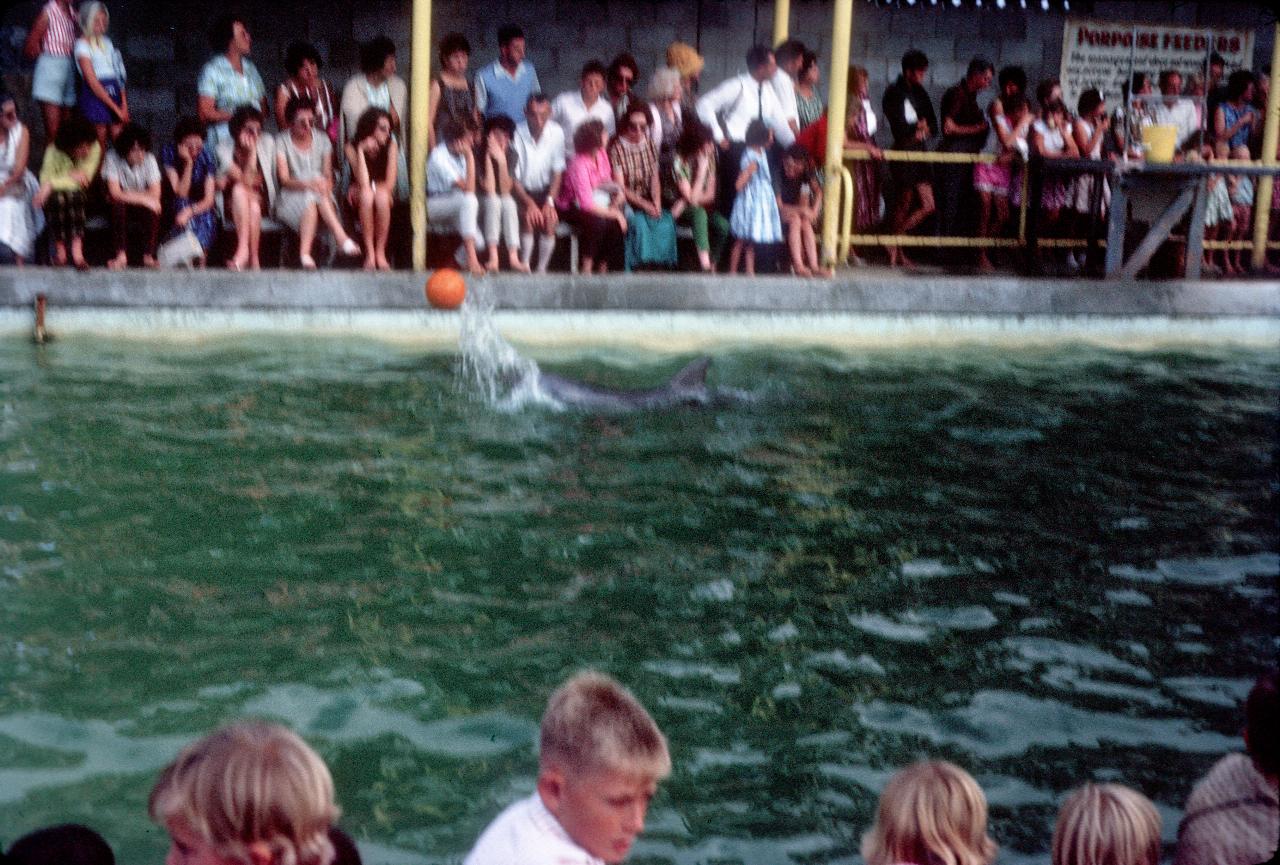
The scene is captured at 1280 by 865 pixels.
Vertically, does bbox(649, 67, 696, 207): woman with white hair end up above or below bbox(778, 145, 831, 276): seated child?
above

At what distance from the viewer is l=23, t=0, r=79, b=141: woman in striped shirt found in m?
12.9

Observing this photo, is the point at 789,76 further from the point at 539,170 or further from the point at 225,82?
the point at 225,82

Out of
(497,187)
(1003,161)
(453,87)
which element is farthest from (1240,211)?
(453,87)

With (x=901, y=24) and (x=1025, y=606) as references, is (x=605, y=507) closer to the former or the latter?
(x=1025, y=606)

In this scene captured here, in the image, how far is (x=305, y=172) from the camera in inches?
509

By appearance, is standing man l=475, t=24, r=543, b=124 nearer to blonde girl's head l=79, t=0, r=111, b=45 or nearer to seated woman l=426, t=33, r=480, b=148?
seated woman l=426, t=33, r=480, b=148

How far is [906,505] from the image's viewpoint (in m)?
8.69

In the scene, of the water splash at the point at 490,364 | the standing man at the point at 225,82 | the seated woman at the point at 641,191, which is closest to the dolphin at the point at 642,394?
the water splash at the point at 490,364

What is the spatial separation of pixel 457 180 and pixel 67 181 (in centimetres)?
292

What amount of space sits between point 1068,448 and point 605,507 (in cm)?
323

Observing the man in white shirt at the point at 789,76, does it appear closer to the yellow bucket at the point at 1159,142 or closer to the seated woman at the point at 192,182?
the yellow bucket at the point at 1159,142

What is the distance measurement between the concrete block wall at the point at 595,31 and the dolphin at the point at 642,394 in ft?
21.4

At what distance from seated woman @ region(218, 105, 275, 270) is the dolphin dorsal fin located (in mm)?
3908

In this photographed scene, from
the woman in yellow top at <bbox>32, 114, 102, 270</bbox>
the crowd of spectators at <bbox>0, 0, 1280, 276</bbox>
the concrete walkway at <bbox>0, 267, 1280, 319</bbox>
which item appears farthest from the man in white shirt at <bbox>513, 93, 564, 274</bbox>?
the woman in yellow top at <bbox>32, 114, 102, 270</bbox>
